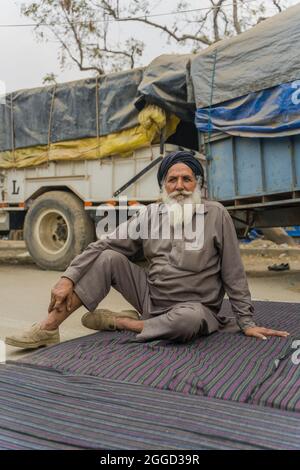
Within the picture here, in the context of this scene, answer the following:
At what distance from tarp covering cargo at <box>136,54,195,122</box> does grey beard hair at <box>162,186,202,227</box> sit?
332cm

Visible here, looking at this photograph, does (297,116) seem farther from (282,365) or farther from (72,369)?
(72,369)

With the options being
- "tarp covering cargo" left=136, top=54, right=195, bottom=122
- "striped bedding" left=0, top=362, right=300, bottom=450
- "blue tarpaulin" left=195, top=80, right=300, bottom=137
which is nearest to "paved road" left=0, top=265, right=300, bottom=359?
"striped bedding" left=0, top=362, right=300, bottom=450

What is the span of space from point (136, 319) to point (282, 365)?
3.62 ft

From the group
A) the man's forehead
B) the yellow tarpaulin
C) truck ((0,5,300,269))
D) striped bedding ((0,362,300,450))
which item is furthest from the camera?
the yellow tarpaulin

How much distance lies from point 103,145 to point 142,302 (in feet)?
14.8

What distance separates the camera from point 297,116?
5.04 m

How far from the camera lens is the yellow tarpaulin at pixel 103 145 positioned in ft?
21.0

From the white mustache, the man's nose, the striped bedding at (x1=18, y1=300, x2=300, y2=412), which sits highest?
the man's nose

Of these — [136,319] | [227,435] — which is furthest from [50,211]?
[227,435]

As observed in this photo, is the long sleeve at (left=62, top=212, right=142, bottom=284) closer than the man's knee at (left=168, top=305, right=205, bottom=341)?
No

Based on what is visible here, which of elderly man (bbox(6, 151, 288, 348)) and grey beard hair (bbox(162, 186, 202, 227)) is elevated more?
grey beard hair (bbox(162, 186, 202, 227))

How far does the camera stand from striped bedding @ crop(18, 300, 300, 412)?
195 cm

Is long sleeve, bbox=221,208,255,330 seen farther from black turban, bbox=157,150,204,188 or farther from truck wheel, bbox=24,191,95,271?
truck wheel, bbox=24,191,95,271

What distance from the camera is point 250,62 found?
5.43 m
